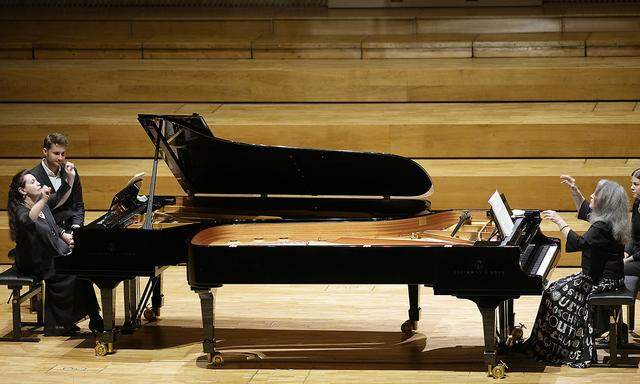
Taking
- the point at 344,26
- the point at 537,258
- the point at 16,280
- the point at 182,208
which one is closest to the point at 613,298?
the point at 537,258

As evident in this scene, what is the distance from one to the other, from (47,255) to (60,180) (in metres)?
0.40

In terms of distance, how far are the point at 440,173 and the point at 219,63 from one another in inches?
83.4

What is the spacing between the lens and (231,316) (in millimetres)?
5973

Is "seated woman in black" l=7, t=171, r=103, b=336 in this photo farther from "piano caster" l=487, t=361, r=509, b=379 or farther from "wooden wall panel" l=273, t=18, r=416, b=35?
"wooden wall panel" l=273, t=18, r=416, b=35

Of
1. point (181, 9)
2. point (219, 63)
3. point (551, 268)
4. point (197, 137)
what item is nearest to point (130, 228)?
point (197, 137)

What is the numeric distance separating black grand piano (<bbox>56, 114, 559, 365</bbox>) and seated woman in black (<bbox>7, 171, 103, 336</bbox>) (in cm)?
25

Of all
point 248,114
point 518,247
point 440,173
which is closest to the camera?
point 518,247

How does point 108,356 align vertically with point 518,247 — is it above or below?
below

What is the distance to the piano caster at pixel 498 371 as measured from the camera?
4809 millimetres

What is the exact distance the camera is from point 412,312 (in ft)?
18.5

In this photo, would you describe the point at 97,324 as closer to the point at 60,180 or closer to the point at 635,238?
the point at 60,180

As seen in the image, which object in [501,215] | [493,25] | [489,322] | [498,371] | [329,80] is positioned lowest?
[498,371]

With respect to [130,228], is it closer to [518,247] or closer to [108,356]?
[108,356]

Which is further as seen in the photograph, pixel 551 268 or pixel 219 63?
pixel 219 63
